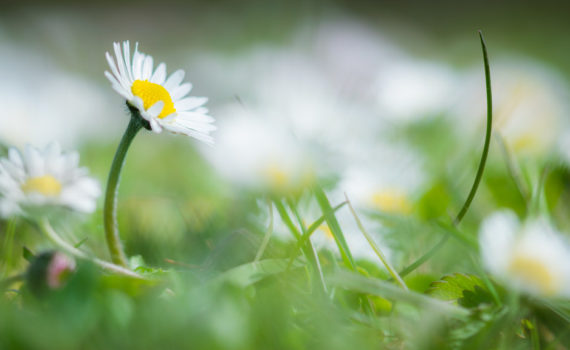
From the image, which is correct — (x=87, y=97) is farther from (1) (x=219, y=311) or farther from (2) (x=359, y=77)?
(1) (x=219, y=311)

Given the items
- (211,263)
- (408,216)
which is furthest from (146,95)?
(408,216)

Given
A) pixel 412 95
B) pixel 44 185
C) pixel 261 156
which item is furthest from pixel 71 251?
pixel 412 95

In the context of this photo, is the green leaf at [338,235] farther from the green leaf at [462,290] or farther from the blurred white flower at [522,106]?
the blurred white flower at [522,106]

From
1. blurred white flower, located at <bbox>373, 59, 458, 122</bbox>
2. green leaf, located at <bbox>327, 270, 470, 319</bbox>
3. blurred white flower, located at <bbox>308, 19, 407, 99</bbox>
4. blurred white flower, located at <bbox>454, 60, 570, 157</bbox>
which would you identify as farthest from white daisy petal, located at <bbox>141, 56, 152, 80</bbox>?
blurred white flower, located at <bbox>308, 19, 407, 99</bbox>

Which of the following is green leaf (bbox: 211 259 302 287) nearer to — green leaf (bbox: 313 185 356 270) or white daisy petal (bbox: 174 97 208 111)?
green leaf (bbox: 313 185 356 270)

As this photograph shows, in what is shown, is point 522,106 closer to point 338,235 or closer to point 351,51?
point 338,235

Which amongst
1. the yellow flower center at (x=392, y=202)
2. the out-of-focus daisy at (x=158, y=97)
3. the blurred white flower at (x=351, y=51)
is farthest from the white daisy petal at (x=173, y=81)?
the blurred white flower at (x=351, y=51)

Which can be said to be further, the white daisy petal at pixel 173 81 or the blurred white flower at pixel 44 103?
the blurred white flower at pixel 44 103
